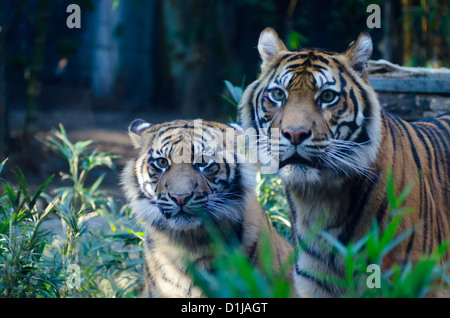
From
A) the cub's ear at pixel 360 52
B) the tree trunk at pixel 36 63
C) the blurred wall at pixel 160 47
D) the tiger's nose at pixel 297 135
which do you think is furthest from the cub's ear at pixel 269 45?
the blurred wall at pixel 160 47

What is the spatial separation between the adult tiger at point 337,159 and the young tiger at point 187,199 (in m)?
0.28

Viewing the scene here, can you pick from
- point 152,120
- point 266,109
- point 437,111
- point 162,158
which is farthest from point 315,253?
point 152,120

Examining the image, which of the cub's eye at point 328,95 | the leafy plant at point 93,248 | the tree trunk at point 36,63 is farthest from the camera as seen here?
the tree trunk at point 36,63

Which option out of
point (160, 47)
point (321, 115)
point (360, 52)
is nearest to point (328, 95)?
point (321, 115)

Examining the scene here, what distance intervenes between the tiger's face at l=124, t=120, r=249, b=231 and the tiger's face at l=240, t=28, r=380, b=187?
29 centimetres

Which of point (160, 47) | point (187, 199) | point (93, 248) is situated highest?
point (160, 47)

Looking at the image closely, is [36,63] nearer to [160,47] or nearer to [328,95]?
[160,47]

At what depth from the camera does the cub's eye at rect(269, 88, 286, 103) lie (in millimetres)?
2408

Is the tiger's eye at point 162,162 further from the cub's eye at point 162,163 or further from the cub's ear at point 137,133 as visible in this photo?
the cub's ear at point 137,133

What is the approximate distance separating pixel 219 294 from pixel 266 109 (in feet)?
3.18

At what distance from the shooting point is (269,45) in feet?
8.51

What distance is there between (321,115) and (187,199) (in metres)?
0.69

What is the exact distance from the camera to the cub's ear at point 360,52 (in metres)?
2.38
